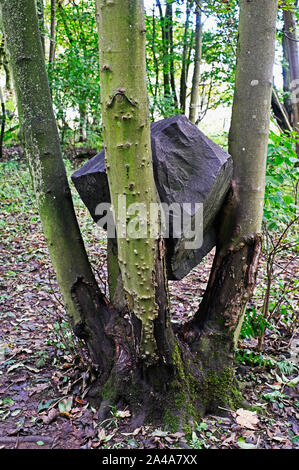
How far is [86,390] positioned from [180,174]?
1557 mm

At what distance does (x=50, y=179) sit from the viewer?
2271 mm

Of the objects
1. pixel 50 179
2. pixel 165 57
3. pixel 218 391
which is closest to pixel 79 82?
pixel 165 57

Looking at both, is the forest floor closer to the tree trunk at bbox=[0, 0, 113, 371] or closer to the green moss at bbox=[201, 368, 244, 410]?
the green moss at bbox=[201, 368, 244, 410]

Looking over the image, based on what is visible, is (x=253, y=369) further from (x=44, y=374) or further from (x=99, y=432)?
(x=44, y=374)

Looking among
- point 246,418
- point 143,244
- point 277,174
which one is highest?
point 277,174

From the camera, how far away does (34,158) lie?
7.39 ft

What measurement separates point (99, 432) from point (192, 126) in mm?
1848

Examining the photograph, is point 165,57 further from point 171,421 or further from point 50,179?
point 171,421

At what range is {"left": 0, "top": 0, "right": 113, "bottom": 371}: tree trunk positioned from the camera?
6.97ft

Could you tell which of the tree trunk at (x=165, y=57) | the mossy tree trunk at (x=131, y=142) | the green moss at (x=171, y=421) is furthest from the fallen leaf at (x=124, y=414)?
the tree trunk at (x=165, y=57)

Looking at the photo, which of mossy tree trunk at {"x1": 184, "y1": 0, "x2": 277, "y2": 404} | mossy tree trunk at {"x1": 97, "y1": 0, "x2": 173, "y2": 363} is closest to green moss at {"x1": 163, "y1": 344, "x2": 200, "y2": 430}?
mossy tree trunk at {"x1": 184, "y1": 0, "x2": 277, "y2": 404}

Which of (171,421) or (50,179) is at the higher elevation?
(50,179)

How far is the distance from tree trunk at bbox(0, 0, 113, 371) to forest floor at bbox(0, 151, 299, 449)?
244 millimetres
